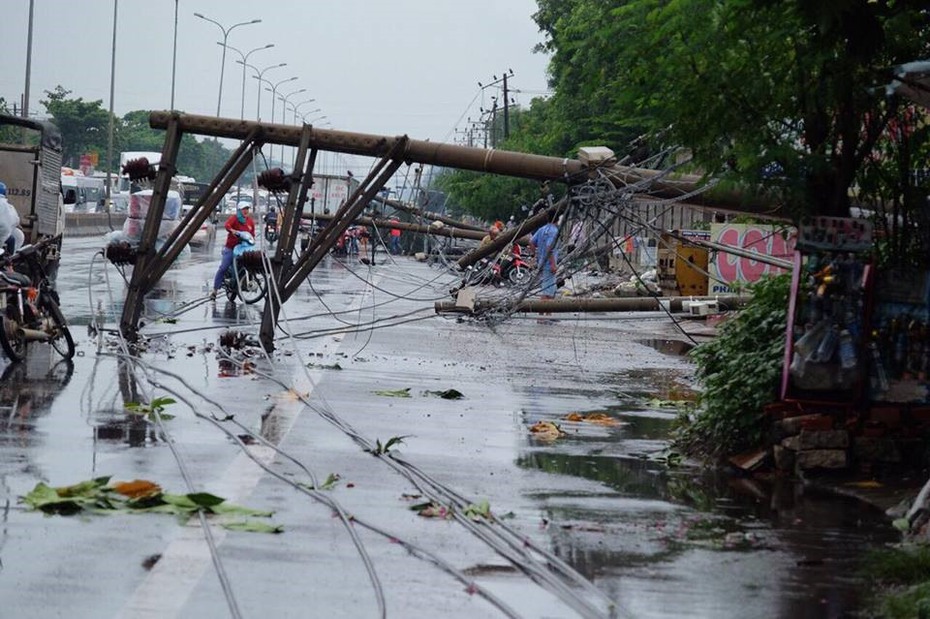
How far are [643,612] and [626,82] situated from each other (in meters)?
6.46

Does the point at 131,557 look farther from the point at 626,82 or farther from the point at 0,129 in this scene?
the point at 0,129

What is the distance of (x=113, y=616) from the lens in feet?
20.5

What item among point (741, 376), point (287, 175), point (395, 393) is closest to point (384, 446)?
point (741, 376)

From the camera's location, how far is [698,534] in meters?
8.97

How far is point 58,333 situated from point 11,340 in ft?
2.58

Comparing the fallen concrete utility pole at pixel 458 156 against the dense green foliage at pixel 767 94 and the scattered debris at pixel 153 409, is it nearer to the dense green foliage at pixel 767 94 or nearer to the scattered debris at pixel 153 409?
the dense green foliage at pixel 767 94

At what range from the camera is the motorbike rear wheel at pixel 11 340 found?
1557 cm

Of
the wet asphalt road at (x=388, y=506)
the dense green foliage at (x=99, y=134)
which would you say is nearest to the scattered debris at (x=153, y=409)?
the wet asphalt road at (x=388, y=506)

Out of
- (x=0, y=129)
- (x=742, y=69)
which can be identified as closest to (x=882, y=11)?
(x=742, y=69)

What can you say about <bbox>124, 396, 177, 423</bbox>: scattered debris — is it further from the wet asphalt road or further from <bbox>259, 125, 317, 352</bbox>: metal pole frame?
<bbox>259, 125, 317, 352</bbox>: metal pole frame

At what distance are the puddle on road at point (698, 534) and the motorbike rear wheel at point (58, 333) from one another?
6.47m

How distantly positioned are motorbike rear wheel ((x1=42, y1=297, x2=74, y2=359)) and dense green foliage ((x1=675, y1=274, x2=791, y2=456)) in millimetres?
7173

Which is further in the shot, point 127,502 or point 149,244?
point 149,244

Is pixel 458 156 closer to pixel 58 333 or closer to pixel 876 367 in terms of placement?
pixel 58 333
